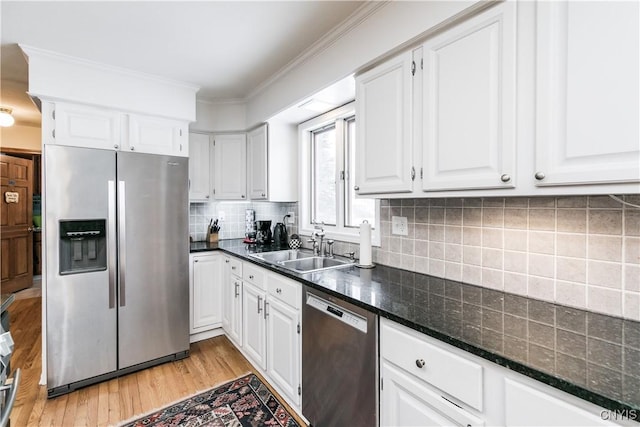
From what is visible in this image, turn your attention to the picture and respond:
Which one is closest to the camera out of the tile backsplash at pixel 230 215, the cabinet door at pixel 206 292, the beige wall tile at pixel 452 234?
the beige wall tile at pixel 452 234

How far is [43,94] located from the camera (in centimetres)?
213

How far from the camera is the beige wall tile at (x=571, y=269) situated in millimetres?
1208

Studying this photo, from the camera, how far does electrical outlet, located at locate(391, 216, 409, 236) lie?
6.31 feet

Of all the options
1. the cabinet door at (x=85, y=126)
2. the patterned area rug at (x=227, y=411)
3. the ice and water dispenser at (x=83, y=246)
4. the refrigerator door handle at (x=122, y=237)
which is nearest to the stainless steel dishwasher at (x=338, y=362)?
the patterned area rug at (x=227, y=411)

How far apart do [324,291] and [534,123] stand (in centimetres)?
116

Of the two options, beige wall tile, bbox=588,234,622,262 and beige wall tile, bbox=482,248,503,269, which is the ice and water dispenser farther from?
beige wall tile, bbox=588,234,622,262

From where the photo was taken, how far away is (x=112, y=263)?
232 centimetres

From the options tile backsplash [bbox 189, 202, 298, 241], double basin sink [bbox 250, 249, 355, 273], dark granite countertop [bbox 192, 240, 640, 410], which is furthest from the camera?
tile backsplash [bbox 189, 202, 298, 241]

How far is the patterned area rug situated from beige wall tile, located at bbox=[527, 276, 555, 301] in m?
1.53

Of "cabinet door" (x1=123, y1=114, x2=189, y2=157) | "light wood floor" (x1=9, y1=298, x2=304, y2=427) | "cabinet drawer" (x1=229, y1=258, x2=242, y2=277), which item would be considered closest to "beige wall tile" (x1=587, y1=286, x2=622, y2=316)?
"light wood floor" (x1=9, y1=298, x2=304, y2=427)

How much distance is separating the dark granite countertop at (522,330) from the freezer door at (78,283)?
173cm

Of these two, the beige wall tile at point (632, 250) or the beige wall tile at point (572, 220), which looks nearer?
the beige wall tile at point (632, 250)

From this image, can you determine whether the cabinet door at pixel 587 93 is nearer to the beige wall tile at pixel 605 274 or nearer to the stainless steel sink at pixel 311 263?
the beige wall tile at pixel 605 274

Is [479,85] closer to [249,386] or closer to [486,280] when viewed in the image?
[486,280]
